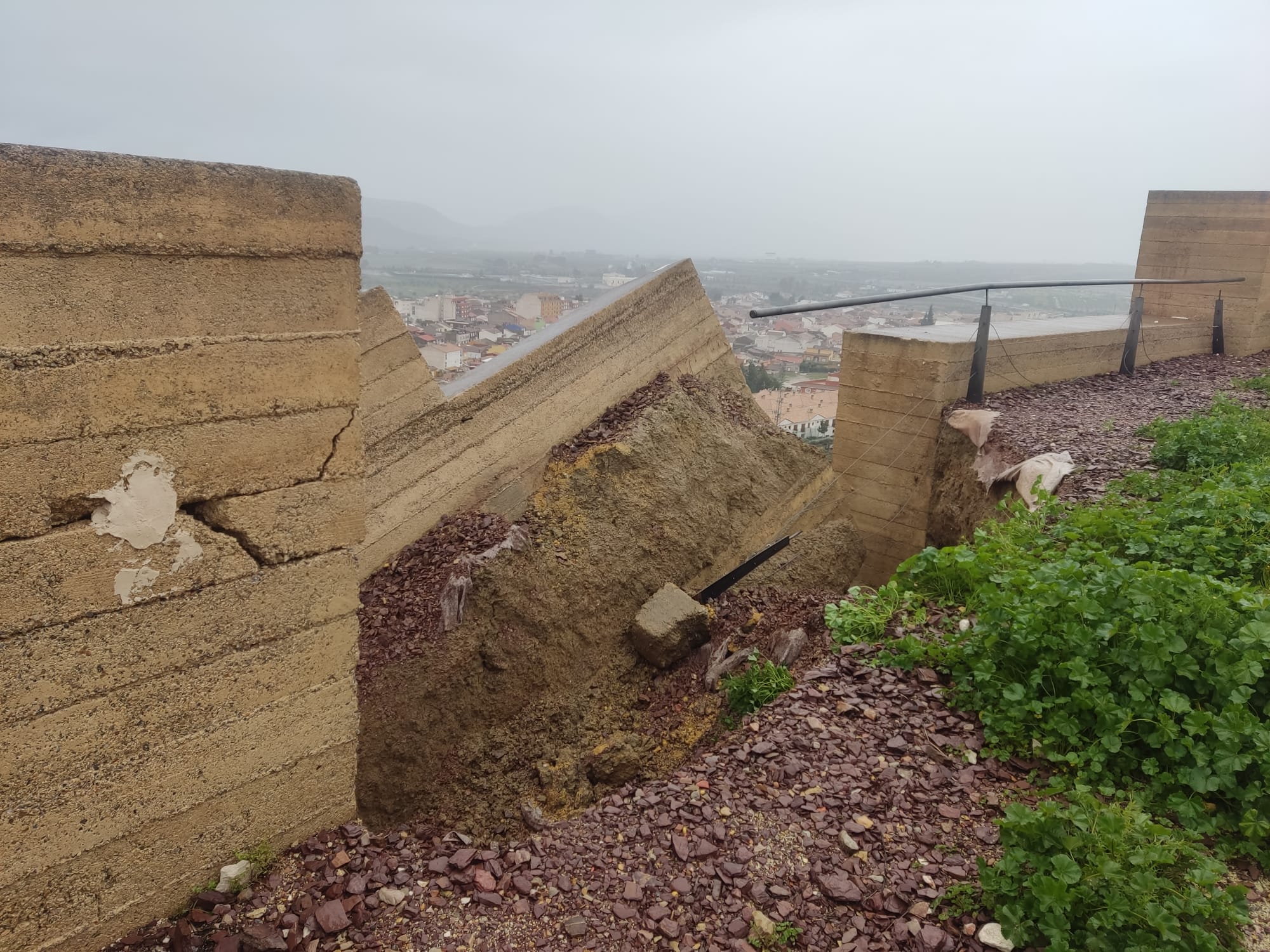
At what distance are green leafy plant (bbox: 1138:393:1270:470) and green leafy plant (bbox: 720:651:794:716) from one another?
3.56m

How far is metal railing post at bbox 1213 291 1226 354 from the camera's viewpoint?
11438 millimetres

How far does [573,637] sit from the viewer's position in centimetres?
570

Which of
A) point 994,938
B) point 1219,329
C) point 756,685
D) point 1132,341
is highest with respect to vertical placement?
point 1219,329

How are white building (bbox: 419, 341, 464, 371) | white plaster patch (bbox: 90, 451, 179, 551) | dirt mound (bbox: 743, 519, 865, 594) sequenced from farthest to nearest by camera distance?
white building (bbox: 419, 341, 464, 371)
dirt mound (bbox: 743, 519, 865, 594)
white plaster patch (bbox: 90, 451, 179, 551)

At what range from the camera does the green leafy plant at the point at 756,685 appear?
4.24m

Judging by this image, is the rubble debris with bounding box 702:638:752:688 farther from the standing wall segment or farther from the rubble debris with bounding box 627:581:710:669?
the standing wall segment

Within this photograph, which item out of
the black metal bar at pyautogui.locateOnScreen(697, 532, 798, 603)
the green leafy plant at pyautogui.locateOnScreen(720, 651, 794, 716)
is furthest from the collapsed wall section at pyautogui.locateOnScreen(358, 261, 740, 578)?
the green leafy plant at pyautogui.locateOnScreen(720, 651, 794, 716)

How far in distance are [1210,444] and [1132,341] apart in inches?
184

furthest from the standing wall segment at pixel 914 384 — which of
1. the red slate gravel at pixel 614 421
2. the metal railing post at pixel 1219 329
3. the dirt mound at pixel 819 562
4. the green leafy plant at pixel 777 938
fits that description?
the green leafy plant at pixel 777 938

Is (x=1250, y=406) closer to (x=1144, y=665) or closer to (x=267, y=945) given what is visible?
(x=1144, y=665)

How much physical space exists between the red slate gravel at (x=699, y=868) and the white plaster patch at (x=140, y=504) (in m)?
1.22

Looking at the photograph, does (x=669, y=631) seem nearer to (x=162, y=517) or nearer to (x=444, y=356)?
(x=162, y=517)

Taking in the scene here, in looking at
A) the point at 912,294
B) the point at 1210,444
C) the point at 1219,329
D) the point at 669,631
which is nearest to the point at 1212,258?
the point at 1219,329

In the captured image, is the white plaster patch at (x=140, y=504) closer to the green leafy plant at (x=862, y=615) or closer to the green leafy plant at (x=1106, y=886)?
the green leafy plant at (x=1106, y=886)
